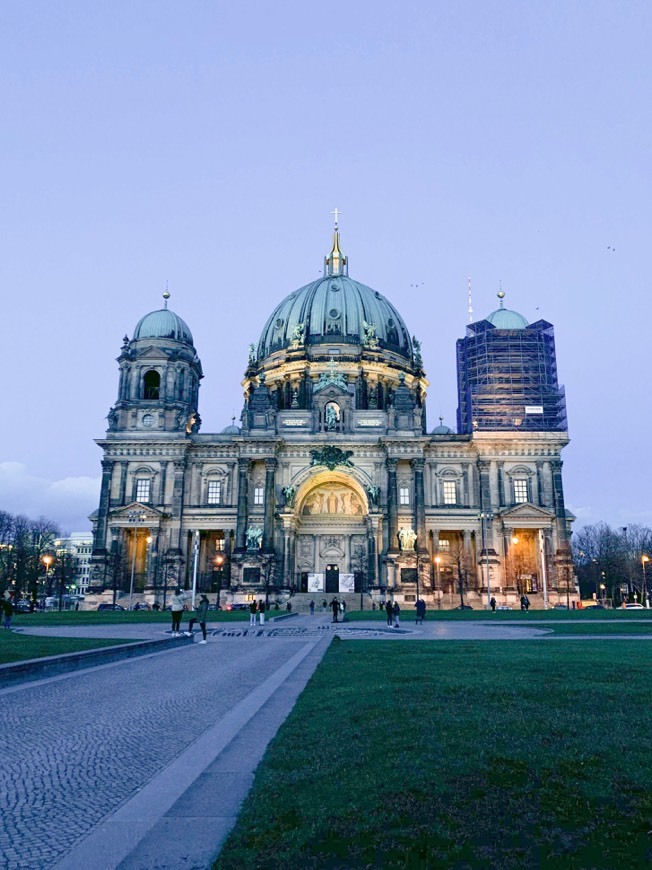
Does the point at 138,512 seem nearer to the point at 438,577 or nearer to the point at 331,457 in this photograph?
the point at 331,457

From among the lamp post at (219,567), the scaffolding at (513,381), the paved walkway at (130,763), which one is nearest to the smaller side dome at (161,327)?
the lamp post at (219,567)

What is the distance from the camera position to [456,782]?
5504 millimetres

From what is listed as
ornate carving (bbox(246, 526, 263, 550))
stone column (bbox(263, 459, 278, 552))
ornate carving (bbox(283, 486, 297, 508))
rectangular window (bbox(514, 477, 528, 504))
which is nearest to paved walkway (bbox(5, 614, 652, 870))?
ornate carving (bbox(246, 526, 263, 550))

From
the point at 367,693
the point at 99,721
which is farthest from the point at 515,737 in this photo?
the point at 99,721

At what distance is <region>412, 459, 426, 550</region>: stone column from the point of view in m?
70.2

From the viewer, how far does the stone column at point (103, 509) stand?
71.8 metres

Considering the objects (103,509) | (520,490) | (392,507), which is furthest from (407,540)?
(103,509)

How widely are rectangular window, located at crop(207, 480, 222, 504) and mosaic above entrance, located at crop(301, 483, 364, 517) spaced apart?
952 cm

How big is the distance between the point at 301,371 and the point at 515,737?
77747mm

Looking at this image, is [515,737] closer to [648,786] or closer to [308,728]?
[648,786]

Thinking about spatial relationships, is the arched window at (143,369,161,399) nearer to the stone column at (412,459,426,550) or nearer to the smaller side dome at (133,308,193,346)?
the smaller side dome at (133,308,193,346)

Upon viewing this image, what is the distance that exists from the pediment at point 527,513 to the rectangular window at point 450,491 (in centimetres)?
574

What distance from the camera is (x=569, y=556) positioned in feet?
232

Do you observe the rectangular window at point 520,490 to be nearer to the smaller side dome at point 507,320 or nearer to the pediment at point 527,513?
the pediment at point 527,513
